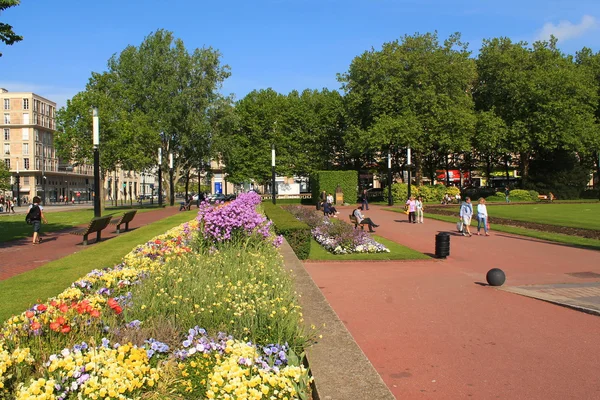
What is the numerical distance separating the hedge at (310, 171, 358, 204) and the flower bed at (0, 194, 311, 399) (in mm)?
38205

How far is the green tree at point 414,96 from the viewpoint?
43125 millimetres

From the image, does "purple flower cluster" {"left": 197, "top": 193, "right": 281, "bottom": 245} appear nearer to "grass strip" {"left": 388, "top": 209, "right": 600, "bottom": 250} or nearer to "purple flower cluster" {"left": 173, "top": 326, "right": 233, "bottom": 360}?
"purple flower cluster" {"left": 173, "top": 326, "right": 233, "bottom": 360}

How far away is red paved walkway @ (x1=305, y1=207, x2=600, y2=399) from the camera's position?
186 inches

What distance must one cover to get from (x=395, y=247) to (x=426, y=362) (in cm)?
1089

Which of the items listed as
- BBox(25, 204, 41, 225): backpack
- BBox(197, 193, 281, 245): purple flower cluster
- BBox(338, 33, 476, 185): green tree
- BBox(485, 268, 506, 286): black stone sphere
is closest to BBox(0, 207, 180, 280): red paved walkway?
BBox(25, 204, 41, 225): backpack

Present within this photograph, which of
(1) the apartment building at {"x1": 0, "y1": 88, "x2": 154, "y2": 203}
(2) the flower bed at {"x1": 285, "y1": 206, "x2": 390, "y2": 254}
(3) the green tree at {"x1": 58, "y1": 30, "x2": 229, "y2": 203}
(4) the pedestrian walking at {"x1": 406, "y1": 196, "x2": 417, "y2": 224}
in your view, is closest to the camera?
(2) the flower bed at {"x1": 285, "y1": 206, "x2": 390, "y2": 254}

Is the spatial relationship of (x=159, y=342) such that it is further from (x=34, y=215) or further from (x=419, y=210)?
(x=419, y=210)

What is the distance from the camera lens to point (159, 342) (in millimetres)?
3779

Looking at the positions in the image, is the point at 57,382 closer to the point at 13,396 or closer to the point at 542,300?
the point at 13,396

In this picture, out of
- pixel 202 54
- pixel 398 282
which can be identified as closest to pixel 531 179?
pixel 202 54

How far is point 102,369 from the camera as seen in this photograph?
320 centimetres

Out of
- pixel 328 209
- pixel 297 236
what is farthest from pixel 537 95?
pixel 297 236

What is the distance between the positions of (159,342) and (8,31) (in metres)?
14.2

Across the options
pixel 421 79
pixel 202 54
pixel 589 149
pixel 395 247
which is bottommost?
pixel 395 247
